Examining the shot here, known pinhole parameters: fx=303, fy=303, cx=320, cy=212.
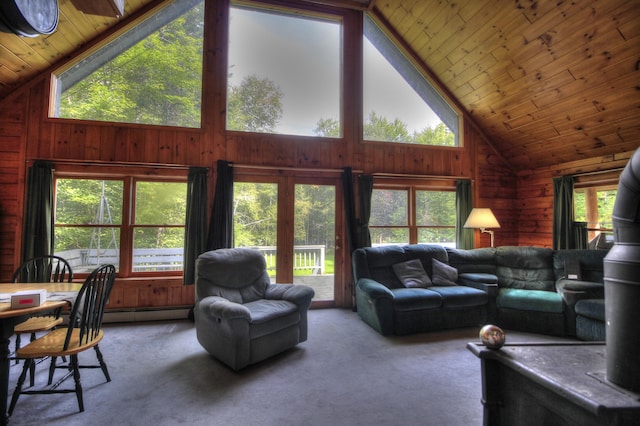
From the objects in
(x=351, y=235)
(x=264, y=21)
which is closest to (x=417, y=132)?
(x=351, y=235)

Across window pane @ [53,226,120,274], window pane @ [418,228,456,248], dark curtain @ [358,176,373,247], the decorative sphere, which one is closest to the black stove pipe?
the decorative sphere

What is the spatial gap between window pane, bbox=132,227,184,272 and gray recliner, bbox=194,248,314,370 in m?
1.27

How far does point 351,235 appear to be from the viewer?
14.6 feet

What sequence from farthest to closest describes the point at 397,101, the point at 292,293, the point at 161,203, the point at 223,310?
the point at 397,101
the point at 161,203
the point at 292,293
the point at 223,310

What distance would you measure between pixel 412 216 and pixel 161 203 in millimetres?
3750

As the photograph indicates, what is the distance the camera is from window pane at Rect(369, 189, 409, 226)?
4.75 metres

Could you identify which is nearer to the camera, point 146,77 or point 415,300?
point 415,300

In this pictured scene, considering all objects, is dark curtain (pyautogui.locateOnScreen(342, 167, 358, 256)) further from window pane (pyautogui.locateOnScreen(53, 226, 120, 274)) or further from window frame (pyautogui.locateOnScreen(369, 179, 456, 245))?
window pane (pyautogui.locateOnScreen(53, 226, 120, 274))

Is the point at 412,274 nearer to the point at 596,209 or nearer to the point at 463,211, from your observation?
the point at 463,211

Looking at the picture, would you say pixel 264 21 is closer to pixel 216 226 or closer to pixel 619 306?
pixel 216 226

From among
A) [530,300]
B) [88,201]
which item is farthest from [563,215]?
[88,201]

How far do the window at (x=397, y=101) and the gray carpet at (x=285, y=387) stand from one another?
10.1 feet

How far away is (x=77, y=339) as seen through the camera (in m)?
2.12

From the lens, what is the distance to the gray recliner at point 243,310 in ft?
8.33
